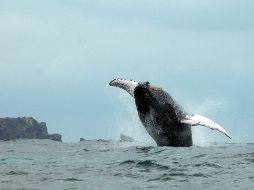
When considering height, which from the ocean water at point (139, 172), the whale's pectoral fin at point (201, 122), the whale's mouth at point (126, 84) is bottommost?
the ocean water at point (139, 172)

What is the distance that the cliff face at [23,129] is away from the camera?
141675mm

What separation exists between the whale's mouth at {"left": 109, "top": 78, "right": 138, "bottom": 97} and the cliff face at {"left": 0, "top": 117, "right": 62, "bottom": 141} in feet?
401

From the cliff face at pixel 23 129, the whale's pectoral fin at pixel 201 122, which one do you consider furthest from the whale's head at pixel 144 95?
the cliff face at pixel 23 129

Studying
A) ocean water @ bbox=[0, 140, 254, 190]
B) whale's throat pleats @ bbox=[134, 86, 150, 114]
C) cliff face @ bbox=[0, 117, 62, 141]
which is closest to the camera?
ocean water @ bbox=[0, 140, 254, 190]

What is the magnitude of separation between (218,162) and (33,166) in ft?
17.0

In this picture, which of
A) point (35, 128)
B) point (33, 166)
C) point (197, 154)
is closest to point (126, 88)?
point (197, 154)

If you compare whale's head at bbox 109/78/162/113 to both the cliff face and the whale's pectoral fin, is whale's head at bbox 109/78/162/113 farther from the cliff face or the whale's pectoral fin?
the cliff face

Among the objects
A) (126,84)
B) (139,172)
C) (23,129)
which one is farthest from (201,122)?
(23,129)

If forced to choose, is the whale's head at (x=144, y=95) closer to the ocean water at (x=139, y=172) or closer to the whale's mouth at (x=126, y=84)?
the whale's mouth at (x=126, y=84)

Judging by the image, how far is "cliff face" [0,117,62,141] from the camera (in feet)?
465

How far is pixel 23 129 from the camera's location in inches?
5674

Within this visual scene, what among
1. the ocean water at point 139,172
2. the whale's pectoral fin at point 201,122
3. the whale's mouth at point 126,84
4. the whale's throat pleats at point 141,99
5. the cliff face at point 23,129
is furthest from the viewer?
the cliff face at point 23,129

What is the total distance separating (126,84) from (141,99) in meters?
1.87

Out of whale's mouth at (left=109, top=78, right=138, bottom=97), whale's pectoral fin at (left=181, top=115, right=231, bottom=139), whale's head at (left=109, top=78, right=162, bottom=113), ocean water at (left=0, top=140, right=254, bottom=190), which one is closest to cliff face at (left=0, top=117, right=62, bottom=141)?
whale's mouth at (left=109, top=78, right=138, bottom=97)
